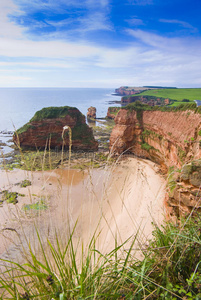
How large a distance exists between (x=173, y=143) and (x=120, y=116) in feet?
34.8

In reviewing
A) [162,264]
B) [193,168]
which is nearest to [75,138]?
[193,168]

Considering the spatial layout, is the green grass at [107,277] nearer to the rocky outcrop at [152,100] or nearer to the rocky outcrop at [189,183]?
the rocky outcrop at [189,183]

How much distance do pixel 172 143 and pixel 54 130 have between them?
1918 centimetres

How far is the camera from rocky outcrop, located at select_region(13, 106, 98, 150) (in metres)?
30.3

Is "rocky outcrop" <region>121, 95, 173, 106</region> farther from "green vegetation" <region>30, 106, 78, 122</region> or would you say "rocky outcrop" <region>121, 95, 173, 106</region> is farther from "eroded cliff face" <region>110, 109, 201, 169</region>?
"eroded cliff face" <region>110, 109, 201, 169</region>

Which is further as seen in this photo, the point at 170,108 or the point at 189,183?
the point at 170,108


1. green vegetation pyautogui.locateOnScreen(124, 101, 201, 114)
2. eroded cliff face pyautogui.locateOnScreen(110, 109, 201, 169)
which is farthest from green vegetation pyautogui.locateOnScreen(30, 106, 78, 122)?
green vegetation pyautogui.locateOnScreen(124, 101, 201, 114)

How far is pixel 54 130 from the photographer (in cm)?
3069

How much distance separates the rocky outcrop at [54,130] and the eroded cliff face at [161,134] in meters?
5.74

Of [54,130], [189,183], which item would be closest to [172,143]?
[189,183]

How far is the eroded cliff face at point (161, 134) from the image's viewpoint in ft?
50.4

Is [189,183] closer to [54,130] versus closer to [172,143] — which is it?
[172,143]

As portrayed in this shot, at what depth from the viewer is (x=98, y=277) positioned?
7.45ft

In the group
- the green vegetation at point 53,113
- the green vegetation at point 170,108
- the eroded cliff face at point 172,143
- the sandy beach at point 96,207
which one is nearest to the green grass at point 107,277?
the eroded cliff face at point 172,143
